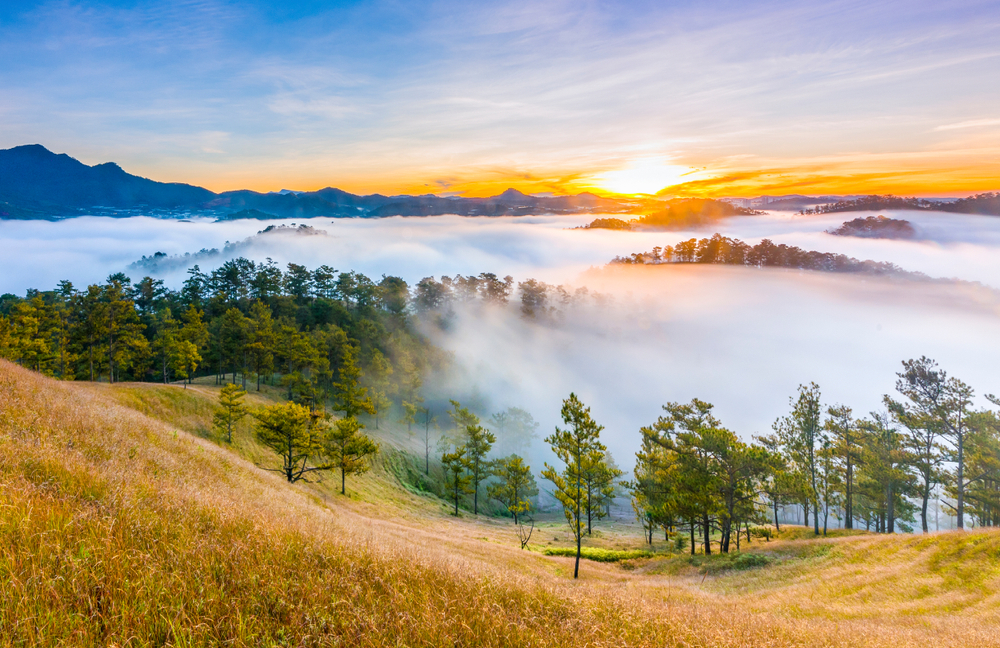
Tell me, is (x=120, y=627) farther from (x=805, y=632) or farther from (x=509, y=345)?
(x=509, y=345)

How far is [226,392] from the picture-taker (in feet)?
155

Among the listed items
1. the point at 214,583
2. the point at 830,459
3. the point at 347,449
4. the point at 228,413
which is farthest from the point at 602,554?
the point at 228,413

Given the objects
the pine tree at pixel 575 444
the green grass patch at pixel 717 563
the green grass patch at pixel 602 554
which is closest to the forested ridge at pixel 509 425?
the pine tree at pixel 575 444

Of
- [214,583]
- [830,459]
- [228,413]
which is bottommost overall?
[830,459]

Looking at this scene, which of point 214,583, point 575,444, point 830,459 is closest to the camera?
point 214,583

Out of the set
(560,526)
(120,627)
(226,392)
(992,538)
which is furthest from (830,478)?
(226,392)

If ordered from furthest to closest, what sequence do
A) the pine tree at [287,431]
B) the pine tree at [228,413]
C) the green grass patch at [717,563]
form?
the pine tree at [228,413] < the pine tree at [287,431] < the green grass patch at [717,563]

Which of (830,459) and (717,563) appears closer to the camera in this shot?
(717,563)

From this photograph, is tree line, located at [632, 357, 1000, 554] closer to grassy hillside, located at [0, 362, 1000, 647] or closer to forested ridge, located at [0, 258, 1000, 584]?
forested ridge, located at [0, 258, 1000, 584]

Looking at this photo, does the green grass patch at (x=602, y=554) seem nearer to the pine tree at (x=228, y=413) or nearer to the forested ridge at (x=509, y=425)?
the forested ridge at (x=509, y=425)

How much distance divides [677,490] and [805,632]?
30.2 m

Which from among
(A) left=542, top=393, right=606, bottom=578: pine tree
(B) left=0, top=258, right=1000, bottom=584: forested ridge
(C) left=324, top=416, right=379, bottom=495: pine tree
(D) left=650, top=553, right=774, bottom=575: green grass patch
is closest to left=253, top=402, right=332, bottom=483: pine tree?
(B) left=0, top=258, right=1000, bottom=584: forested ridge

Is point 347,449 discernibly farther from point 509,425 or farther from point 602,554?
point 509,425

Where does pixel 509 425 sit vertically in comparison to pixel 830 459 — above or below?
below
